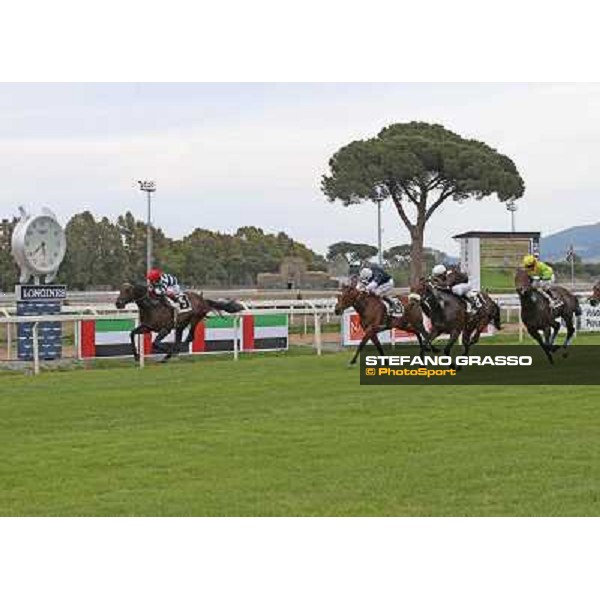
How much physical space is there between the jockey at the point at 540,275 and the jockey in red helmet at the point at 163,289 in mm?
5359

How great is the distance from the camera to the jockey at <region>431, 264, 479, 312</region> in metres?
17.0

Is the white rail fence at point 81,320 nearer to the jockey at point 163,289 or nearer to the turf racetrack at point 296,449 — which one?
the jockey at point 163,289

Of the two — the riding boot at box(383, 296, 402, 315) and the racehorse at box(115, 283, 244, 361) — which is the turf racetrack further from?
the riding boot at box(383, 296, 402, 315)

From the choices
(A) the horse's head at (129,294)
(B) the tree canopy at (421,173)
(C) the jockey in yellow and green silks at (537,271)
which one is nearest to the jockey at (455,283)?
(C) the jockey in yellow and green silks at (537,271)

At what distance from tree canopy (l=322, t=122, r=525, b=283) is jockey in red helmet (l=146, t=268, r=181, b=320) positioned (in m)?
27.0

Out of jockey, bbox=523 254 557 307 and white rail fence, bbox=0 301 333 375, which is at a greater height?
jockey, bbox=523 254 557 307

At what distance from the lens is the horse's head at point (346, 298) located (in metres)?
17.8

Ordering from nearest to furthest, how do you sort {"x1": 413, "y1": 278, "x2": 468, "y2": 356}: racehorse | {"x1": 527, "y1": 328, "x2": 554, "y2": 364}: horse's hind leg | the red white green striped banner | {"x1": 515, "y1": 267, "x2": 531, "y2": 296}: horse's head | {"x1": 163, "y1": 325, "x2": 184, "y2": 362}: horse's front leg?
1. {"x1": 413, "y1": 278, "x2": 468, "y2": 356}: racehorse
2. {"x1": 515, "y1": 267, "x2": 531, "y2": 296}: horse's head
3. {"x1": 527, "y1": 328, "x2": 554, "y2": 364}: horse's hind leg
4. {"x1": 163, "y1": 325, "x2": 184, "y2": 362}: horse's front leg
5. the red white green striped banner

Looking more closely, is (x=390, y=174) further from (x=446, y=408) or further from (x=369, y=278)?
(x=446, y=408)

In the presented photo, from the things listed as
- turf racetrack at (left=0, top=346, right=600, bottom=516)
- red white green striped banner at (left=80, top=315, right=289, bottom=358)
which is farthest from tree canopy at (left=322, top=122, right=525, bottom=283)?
turf racetrack at (left=0, top=346, right=600, bottom=516)

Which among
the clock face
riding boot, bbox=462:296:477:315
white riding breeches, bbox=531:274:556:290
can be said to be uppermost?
the clock face

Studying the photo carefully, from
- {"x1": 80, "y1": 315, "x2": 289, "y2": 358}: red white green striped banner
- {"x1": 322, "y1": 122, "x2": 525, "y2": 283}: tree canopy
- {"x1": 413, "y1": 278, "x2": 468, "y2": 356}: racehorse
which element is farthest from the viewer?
{"x1": 322, "y1": 122, "x2": 525, "y2": 283}: tree canopy

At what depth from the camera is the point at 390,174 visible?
153 ft

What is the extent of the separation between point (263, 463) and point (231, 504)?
1604mm
